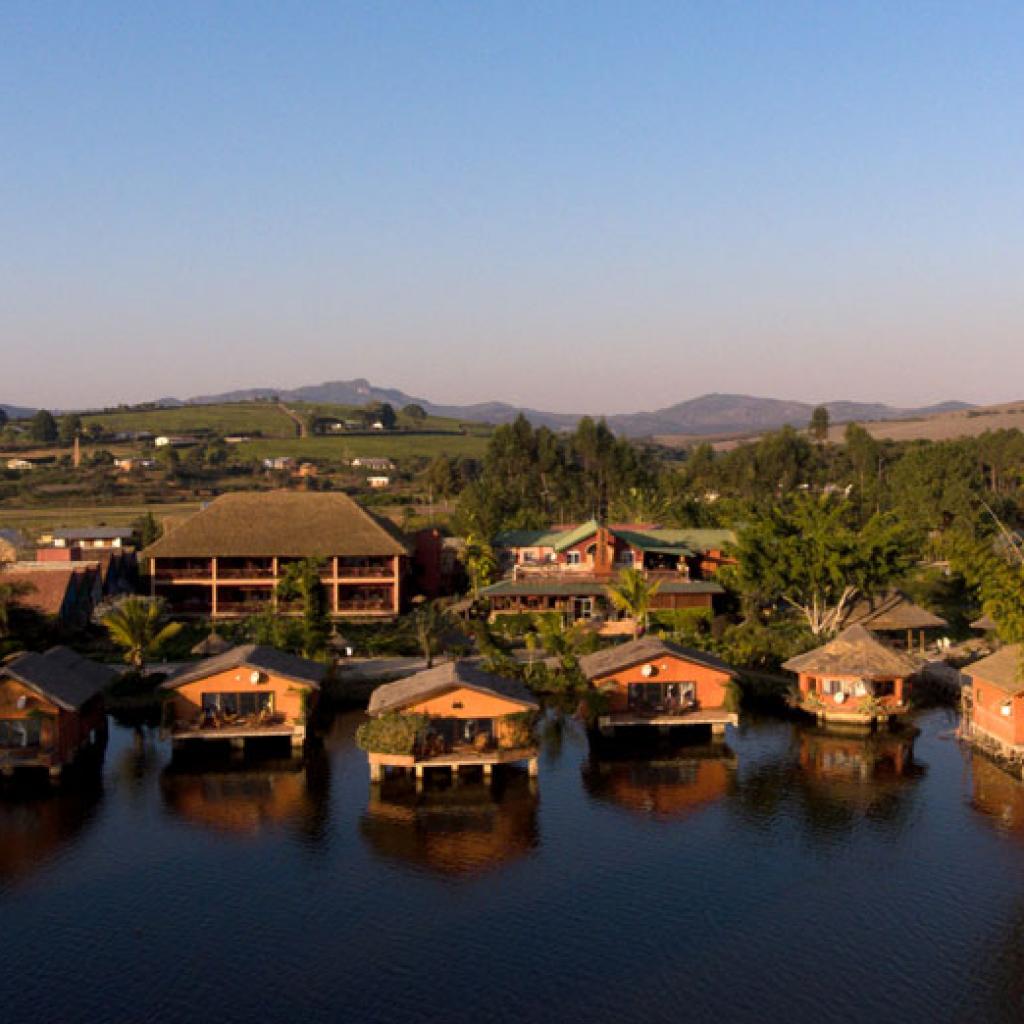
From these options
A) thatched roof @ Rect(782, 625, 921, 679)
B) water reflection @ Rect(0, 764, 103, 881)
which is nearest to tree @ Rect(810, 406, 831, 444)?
thatched roof @ Rect(782, 625, 921, 679)

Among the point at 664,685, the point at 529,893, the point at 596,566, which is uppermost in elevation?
the point at 596,566

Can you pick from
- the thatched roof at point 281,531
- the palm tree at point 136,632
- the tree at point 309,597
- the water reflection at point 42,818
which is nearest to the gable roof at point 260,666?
the water reflection at point 42,818

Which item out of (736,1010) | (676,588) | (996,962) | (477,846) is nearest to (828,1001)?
(736,1010)

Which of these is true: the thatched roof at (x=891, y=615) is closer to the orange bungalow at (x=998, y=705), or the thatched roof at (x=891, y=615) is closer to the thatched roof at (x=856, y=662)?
the thatched roof at (x=856, y=662)

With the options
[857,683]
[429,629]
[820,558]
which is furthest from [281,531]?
[857,683]

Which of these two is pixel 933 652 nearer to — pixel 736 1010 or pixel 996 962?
pixel 996 962

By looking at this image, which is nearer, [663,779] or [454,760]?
[454,760]

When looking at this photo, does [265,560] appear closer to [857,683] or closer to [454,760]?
[454,760]
